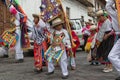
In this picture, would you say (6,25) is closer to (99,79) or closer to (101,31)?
(101,31)

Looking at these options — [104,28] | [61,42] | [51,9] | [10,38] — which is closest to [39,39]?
[51,9]

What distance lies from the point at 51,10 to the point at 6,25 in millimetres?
7703

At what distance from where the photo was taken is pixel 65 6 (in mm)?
25172

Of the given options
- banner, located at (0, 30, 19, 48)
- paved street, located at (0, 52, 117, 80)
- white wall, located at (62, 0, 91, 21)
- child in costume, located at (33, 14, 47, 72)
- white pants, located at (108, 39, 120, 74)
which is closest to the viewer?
white pants, located at (108, 39, 120, 74)

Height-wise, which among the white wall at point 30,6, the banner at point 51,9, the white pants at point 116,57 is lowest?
the white pants at point 116,57

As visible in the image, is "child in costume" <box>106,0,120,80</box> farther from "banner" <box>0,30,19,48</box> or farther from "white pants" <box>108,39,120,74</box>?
"banner" <box>0,30,19,48</box>

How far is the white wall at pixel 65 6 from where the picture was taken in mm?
18297

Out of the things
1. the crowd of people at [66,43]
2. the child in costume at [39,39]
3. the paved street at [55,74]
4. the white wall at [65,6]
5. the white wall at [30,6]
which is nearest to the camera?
the crowd of people at [66,43]

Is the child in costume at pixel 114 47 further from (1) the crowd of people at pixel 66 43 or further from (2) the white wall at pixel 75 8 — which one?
(2) the white wall at pixel 75 8

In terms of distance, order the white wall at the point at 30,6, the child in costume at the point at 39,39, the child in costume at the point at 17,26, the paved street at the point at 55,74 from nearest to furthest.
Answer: the paved street at the point at 55,74 → the child in costume at the point at 39,39 → the child in costume at the point at 17,26 → the white wall at the point at 30,6

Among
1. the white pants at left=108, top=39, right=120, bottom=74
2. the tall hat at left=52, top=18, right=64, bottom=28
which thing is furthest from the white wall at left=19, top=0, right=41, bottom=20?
the white pants at left=108, top=39, right=120, bottom=74

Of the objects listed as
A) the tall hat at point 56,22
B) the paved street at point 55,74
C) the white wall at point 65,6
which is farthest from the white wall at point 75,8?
the tall hat at point 56,22

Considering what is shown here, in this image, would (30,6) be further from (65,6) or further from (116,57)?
(116,57)

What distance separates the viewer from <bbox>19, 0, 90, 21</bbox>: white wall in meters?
18.3
